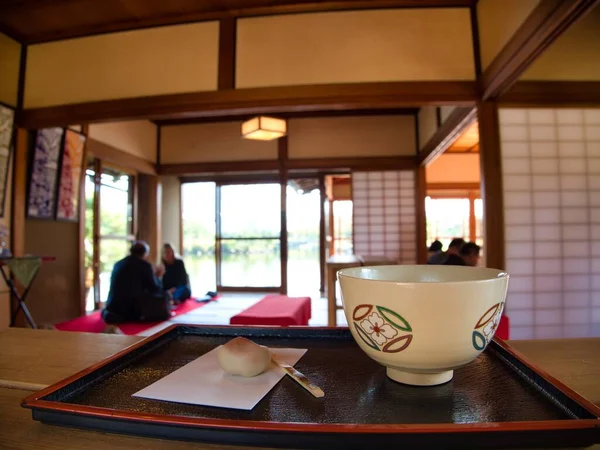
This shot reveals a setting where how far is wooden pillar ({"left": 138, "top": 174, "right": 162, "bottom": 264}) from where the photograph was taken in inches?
228

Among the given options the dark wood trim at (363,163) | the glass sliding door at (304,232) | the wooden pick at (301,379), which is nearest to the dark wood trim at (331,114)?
the dark wood trim at (363,163)

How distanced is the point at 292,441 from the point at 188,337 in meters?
0.43

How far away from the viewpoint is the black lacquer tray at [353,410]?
33cm

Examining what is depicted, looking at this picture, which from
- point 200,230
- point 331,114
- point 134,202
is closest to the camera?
point 331,114

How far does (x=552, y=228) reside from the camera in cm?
268

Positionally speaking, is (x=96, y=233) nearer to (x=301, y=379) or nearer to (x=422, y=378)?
(x=301, y=379)

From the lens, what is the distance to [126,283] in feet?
11.9

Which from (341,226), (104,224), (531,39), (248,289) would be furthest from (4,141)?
(341,226)

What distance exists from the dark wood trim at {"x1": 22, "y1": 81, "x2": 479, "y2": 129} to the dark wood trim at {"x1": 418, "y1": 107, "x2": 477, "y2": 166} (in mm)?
385

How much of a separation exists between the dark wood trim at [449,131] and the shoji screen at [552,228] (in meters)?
0.39

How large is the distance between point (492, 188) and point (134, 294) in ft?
11.3

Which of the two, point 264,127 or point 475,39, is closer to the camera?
point 475,39

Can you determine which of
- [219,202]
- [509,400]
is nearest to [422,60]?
[509,400]

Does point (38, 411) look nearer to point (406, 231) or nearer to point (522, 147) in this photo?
point (522, 147)
